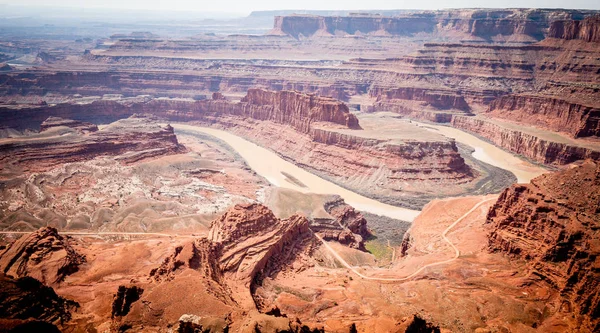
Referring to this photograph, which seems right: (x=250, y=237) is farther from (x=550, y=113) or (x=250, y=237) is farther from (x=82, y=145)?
(x=550, y=113)

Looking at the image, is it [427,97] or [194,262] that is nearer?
[194,262]

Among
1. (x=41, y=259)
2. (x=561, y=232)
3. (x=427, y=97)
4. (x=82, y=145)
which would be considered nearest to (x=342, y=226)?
(x=561, y=232)

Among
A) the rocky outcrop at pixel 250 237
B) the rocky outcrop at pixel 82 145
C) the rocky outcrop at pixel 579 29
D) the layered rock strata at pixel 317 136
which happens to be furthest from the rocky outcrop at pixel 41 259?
the rocky outcrop at pixel 579 29

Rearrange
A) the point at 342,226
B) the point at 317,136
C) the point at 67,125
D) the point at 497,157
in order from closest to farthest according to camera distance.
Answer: the point at 342,226 < the point at 67,125 < the point at 317,136 < the point at 497,157

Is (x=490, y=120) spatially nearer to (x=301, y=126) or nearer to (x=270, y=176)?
(x=301, y=126)

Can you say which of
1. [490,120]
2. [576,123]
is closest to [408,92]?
[490,120]

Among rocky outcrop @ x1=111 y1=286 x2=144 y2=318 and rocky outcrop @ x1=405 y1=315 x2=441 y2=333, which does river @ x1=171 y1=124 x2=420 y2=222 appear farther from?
rocky outcrop @ x1=111 y1=286 x2=144 y2=318

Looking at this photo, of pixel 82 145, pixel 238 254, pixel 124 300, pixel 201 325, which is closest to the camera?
pixel 201 325
